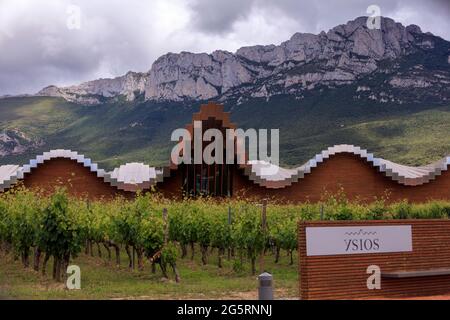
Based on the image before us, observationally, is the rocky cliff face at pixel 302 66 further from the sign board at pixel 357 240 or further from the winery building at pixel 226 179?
the sign board at pixel 357 240

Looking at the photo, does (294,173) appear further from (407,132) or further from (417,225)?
(407,132)

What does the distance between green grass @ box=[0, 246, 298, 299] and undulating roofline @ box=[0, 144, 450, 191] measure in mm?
6974

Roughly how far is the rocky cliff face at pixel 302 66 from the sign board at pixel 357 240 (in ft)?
262

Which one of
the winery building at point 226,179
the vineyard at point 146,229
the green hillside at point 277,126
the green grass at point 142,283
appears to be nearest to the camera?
the green grass at point 142,283

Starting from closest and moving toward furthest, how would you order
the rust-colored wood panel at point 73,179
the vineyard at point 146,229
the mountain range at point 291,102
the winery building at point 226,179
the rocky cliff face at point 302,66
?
1. the vineyard at point 146,229
2. the rust-colored wood panel at point 73,179
3. the winery building at point 226,179
4. the mountain range at point 291,102
5. the rocky cliff face at point 302,66

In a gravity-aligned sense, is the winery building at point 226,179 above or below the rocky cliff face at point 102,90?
below

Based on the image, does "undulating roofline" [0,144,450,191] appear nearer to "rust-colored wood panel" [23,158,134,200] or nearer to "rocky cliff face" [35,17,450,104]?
"rust-colored wood panel" [23,158,134,200]

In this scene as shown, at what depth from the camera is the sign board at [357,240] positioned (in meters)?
13.5

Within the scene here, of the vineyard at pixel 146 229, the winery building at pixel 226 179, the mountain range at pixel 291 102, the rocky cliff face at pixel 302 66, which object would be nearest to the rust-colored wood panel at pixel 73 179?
the winery building at pixel 226 179

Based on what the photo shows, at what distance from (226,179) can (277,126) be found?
188ft

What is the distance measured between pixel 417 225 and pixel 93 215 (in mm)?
11623

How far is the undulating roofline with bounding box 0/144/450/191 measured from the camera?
3039 centimetres

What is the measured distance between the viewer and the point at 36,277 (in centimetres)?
1875
